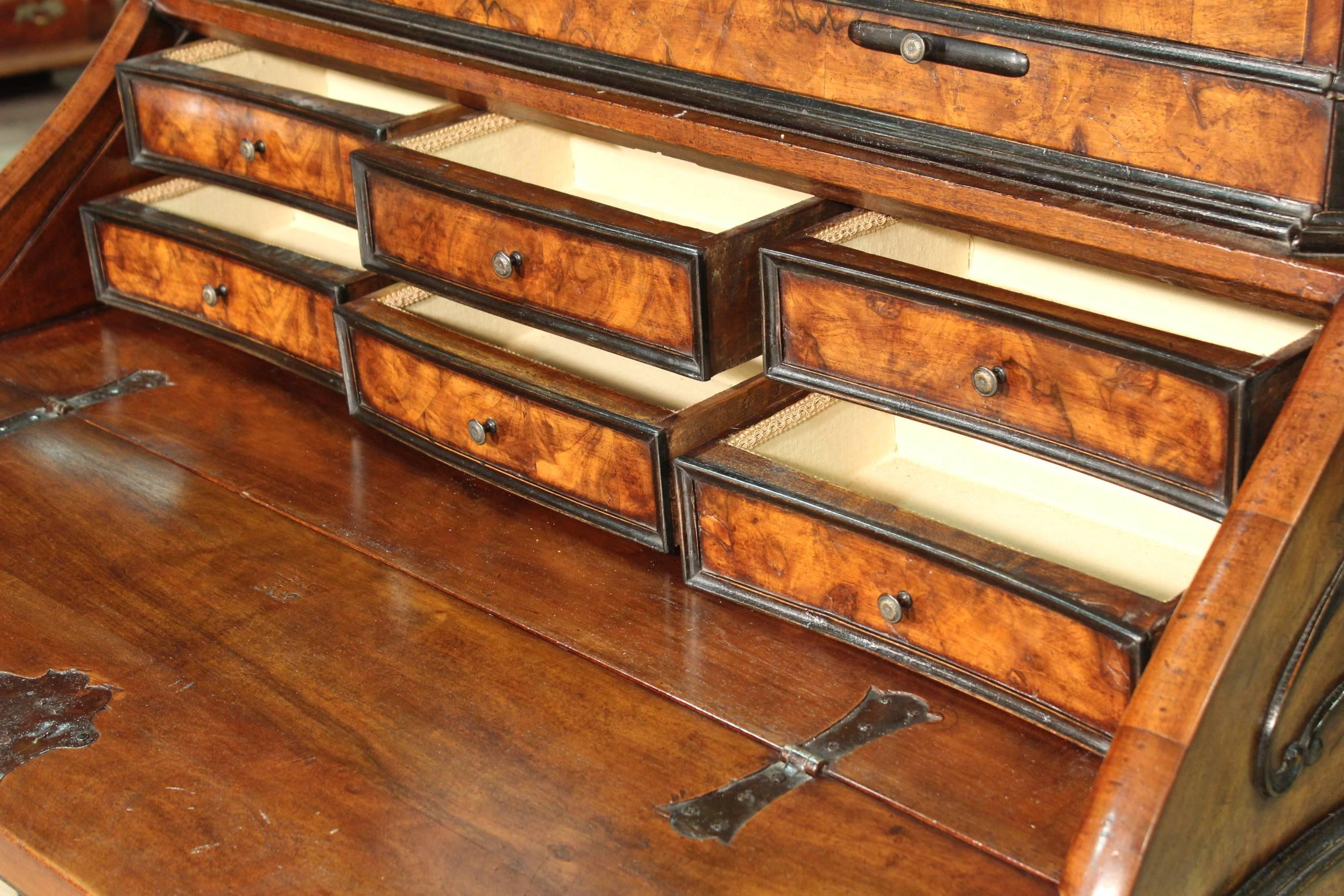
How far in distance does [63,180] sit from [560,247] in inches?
36.7

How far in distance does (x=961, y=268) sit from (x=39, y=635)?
1.01 m

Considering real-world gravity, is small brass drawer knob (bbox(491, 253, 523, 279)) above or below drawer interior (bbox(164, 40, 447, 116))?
below

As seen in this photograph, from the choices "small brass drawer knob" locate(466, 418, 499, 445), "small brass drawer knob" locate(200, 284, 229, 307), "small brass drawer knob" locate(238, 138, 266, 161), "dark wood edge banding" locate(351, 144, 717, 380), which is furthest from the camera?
"small brass drawer knob" locate(200, 284, 229, 307)

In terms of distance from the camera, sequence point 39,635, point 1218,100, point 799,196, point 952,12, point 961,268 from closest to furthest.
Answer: point 1218,100 → point 952,12 → point 39,635 → point 961,268 → point 799,196

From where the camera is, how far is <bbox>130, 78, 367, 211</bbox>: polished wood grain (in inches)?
72.2

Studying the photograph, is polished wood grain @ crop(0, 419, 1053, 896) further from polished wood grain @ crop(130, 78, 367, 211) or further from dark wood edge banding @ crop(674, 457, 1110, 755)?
polished wood grain @ crop(130, 78, 367, 211)

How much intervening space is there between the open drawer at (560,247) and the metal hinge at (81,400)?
1.44 ft

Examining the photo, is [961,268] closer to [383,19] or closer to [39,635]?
[383,19]

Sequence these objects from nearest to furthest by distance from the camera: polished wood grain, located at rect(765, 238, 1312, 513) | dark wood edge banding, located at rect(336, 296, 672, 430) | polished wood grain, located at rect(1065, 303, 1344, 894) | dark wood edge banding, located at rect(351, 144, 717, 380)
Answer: polished wood grain, located at rect(1065, 303, 1344, 894) → polished wood grain, located at rect(765, 238, 1312, 513) → dark wood edge banding, located at rect(351, 144, 717, 380) → dark wood edge banding, located at rect(336, 296, 672, 430)

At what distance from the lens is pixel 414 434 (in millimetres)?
1791

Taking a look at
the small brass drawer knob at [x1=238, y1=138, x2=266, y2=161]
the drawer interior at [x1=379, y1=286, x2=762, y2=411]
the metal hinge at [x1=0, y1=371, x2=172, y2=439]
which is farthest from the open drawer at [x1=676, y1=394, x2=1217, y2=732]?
the metal hinge at [x1=0, y1=371, x2=172, y2=439]

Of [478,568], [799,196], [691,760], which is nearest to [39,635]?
[478,568]

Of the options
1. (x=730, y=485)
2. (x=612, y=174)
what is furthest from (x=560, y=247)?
(x=612, y=174)

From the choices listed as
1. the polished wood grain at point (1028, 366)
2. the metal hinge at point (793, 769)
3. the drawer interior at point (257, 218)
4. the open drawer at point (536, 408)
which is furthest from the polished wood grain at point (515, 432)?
the drawer interior at point (257, 218)
